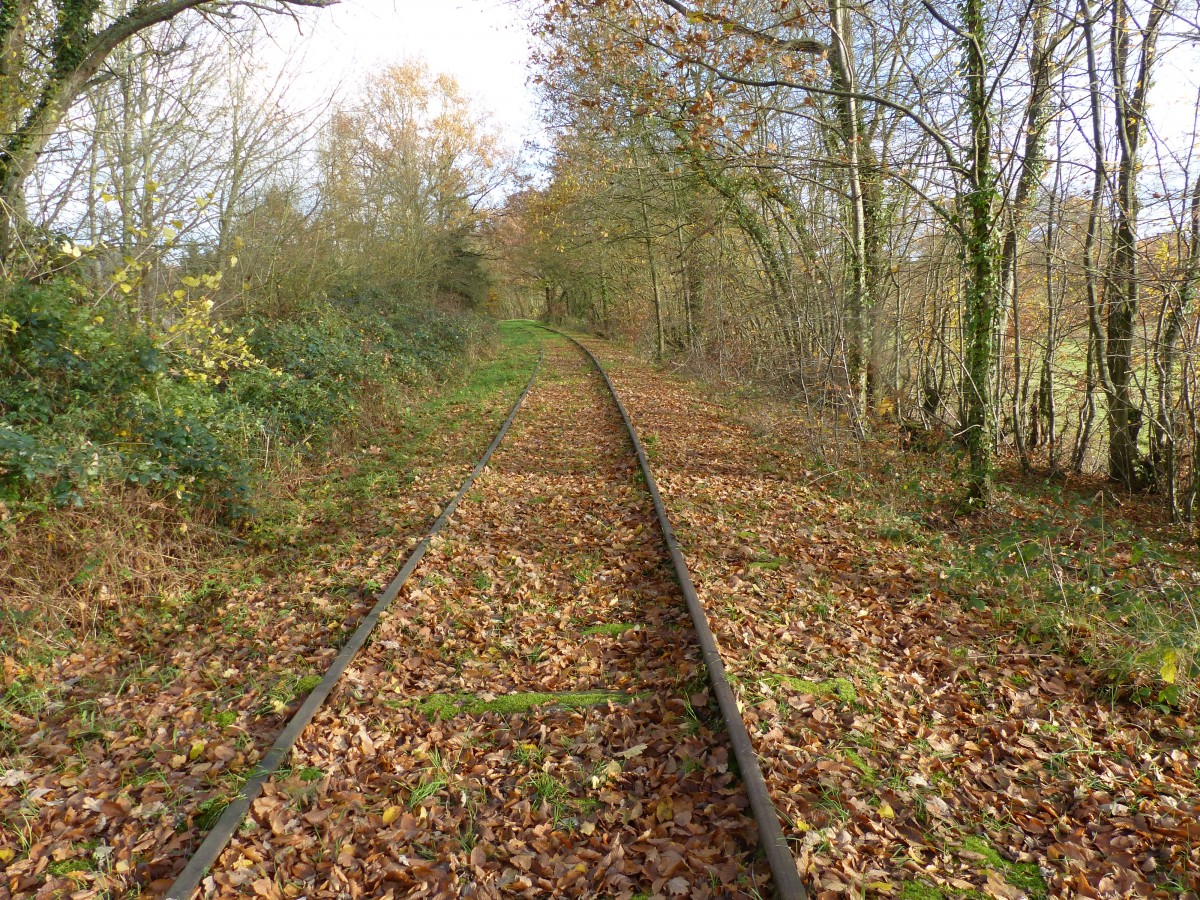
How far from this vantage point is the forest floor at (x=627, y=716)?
3.02 meters

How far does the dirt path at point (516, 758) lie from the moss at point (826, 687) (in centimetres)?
54

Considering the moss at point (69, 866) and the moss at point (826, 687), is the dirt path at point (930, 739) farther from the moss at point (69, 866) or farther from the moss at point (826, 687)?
the moss at point (69, 866)

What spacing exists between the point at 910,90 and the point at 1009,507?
25.4 feet

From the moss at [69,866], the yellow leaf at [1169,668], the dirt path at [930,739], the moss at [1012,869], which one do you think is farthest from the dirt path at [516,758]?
the yellow leaf at [1169,668]

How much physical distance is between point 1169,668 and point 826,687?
1.95 m

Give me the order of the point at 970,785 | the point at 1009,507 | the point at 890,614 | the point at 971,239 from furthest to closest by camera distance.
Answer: the point at 1009,507 < the point at 971,239 < the point at 890,614 < the point at 970,785

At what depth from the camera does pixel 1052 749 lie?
3723mm

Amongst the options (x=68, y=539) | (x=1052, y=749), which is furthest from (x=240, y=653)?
(x=1052, y=749)

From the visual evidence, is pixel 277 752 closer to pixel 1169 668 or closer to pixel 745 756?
pixel 745 756

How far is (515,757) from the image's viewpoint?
3.76m

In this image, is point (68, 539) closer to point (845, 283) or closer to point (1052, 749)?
point (1052, 749)

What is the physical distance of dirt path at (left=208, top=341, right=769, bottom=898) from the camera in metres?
2.99

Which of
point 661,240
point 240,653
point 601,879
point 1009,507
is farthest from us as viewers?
point 661,240

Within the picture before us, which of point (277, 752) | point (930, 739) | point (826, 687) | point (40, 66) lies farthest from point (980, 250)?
point (40, 66)
